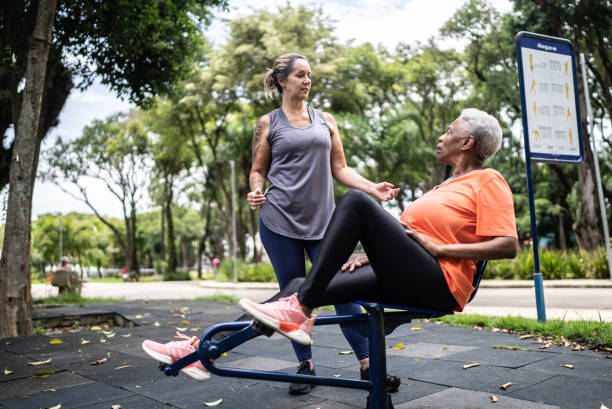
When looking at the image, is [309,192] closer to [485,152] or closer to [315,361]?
[485,152]

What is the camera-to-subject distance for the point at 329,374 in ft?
11.3

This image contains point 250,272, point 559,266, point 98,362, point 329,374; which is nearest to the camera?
point 329,374

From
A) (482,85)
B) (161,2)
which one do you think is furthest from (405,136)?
(161,2)

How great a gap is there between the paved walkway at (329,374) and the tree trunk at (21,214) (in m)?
0.73

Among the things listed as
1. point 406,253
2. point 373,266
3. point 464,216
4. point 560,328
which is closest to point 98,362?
point 373,266

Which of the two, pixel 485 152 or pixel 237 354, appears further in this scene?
pixel 237 354

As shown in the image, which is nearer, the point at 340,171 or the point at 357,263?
the point at 357,263

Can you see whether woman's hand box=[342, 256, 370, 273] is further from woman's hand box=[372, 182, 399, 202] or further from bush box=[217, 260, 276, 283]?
bush box=[217, 260, 276, 283]

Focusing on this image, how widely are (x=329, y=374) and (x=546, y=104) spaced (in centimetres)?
398

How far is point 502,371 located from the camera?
3.35m

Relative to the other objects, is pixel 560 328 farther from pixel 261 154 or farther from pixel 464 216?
pixel 261 154

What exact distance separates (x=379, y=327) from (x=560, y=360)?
7.10ft

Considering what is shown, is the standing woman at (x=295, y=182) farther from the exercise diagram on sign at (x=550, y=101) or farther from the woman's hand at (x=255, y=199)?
the exercise diagram on sign at (x=550, y=101)

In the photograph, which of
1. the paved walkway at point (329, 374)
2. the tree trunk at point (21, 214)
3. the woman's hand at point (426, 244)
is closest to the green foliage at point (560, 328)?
the paved walkway at point (329, 374)
